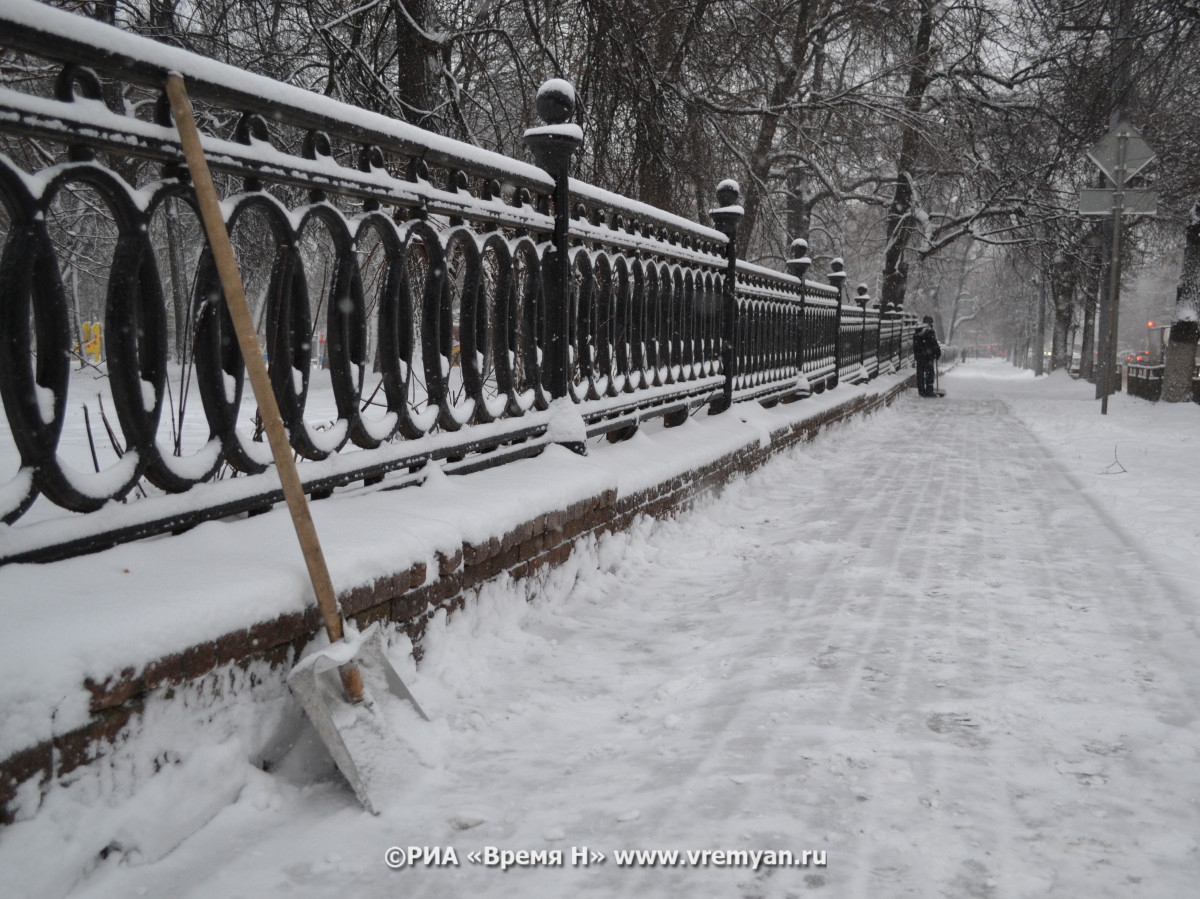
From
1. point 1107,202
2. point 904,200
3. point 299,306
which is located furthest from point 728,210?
point 904,200

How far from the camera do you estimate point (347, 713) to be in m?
1.99

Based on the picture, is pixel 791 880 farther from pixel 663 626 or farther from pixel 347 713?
pixel 663 626

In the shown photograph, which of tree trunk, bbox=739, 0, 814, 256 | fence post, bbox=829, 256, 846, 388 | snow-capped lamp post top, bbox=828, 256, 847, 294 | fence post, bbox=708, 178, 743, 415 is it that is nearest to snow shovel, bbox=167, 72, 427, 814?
fence post, bbox=708, 178, 743, 415

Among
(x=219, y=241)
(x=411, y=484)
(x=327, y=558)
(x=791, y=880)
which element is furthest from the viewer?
(x=411, y=484)

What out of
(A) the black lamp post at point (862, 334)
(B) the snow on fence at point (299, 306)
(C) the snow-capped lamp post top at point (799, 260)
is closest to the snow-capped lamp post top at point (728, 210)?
(B) the snow on fence at point (299, 306)

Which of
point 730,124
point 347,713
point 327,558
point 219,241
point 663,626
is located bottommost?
point 663,626

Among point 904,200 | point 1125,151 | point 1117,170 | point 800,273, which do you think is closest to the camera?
point 800,273

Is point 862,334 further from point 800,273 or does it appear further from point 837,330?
point 800,273

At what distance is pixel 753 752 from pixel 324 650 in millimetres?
1095

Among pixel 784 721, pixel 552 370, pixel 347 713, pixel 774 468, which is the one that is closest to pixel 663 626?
pixel 784 721

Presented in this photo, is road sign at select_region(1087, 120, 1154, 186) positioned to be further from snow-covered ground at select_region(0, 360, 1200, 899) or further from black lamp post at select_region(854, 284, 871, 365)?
snow-covered ground at select_region(0, 360, 1200, 899)

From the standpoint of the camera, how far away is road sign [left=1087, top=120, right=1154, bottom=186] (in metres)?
10.1

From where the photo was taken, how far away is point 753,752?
7.27ft

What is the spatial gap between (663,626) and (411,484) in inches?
43.1
